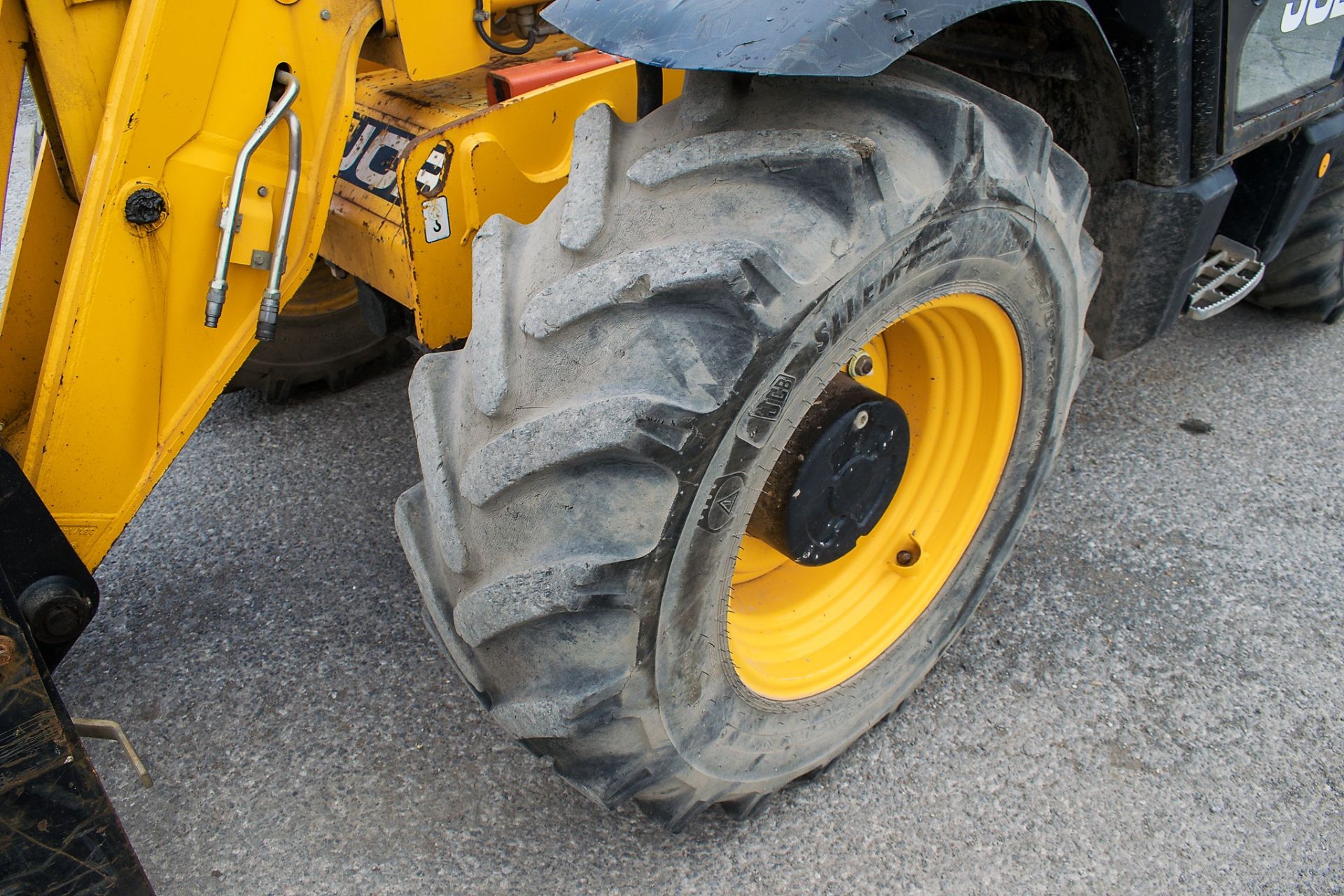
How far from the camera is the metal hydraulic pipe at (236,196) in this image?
1.29 meters

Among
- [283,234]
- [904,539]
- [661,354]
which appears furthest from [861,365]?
[283,234]

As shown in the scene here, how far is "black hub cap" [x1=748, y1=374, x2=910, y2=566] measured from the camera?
150 cm

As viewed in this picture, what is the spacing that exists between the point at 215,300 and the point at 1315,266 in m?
2.88

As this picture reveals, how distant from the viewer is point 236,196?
1.29m

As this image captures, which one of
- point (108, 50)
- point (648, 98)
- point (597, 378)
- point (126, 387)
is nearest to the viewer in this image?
point (597, 378)

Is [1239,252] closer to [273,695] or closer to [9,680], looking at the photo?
[273,695]

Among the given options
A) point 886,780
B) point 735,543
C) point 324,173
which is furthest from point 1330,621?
point 324,173

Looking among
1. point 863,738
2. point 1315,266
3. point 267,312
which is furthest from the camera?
point 1315,266

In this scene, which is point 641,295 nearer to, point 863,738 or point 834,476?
point 834,476

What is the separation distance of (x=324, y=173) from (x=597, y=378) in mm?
583

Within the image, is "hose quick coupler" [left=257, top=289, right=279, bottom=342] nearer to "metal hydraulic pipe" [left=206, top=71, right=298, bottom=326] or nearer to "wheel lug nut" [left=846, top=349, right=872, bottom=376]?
"metal hydraulic pipe" [left=206, top=71, right=298, bottom=326]

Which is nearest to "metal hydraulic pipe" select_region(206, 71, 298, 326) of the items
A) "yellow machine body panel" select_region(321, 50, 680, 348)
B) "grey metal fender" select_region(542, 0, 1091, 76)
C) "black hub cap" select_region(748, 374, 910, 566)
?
"yellow machine body panel" select_region(321, 50, 680, 348)

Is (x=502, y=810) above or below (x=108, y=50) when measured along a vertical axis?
below

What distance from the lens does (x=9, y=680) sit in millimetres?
1209
